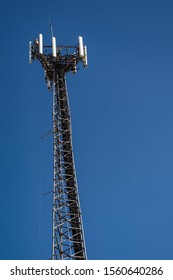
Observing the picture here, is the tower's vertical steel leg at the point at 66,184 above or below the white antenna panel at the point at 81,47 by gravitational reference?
below

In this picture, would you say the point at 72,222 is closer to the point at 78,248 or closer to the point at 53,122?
the point at 78,248

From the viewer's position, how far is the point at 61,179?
32.8 meters

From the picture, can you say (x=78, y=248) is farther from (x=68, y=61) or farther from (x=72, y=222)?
(x=68, y=61)

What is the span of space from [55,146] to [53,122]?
7.09 feet

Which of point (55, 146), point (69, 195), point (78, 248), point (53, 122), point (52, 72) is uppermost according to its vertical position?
point (52, 72)

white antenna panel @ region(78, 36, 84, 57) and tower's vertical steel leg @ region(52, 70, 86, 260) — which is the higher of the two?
white antenna panel @ region(78, 36, 84, 57)
